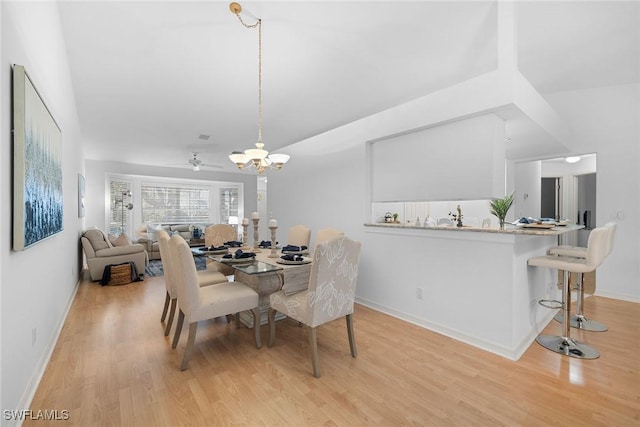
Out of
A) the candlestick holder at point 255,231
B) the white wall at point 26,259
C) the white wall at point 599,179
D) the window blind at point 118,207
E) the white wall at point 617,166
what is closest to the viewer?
the white wall at point 26,259

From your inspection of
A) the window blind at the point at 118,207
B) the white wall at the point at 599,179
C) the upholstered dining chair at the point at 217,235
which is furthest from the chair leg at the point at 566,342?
the window blind at the point at 118,207

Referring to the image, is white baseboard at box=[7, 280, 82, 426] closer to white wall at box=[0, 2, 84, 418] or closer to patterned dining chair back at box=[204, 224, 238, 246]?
white wall at box=[0, 2, 84, 418]

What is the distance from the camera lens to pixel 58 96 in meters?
2.62

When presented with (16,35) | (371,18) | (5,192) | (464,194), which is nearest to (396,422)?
(464,194)

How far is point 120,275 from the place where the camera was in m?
4.54

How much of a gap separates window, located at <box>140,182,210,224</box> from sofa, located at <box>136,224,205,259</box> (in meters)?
0.34

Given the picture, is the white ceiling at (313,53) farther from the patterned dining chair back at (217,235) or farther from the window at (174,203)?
the window at (174,203)

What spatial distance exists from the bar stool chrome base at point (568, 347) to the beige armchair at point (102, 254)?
5838 millimetres

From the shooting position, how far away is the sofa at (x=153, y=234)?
636cm

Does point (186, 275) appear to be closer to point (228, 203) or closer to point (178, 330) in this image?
point (178, 330)

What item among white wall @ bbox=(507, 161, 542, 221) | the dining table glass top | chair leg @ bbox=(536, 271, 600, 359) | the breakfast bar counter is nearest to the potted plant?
the breakfast bar counter

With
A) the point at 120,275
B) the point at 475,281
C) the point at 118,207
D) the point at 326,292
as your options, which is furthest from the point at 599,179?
the point at 118,207

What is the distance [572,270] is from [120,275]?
5.90 metres

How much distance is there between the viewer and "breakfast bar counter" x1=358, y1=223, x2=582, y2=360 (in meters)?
2.38
